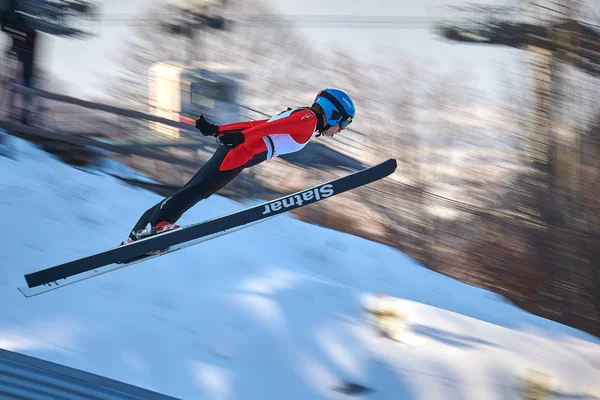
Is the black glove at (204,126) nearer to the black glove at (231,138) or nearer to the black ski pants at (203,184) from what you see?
the black glove at (231,138)

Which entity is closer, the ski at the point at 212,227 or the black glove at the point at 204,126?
the black glove at the point at 204,126

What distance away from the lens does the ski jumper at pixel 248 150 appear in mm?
4340

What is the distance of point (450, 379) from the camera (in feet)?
18.1

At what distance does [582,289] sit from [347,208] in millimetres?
5591

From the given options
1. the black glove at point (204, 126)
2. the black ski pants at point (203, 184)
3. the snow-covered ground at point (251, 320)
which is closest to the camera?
the black glove at point (204, 126)

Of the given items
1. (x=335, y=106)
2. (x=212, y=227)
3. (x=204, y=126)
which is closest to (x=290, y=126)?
(x=335, y=106)

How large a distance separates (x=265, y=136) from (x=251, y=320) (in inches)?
74.6

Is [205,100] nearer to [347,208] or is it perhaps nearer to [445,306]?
[347,208]

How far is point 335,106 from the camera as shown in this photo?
4406 millimetres

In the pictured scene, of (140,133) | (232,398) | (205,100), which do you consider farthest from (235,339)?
(205,100)

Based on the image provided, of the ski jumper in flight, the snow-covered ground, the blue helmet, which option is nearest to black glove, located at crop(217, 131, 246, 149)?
the ski jumper in flight

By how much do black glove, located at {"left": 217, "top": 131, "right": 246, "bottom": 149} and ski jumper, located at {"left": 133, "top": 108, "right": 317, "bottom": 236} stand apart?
55 millimetres

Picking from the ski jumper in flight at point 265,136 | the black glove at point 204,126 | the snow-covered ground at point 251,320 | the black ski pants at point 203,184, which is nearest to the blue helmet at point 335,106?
the ski jumper in flight at point 265,136

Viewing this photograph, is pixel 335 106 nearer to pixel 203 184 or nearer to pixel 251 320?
pixel 203 184
